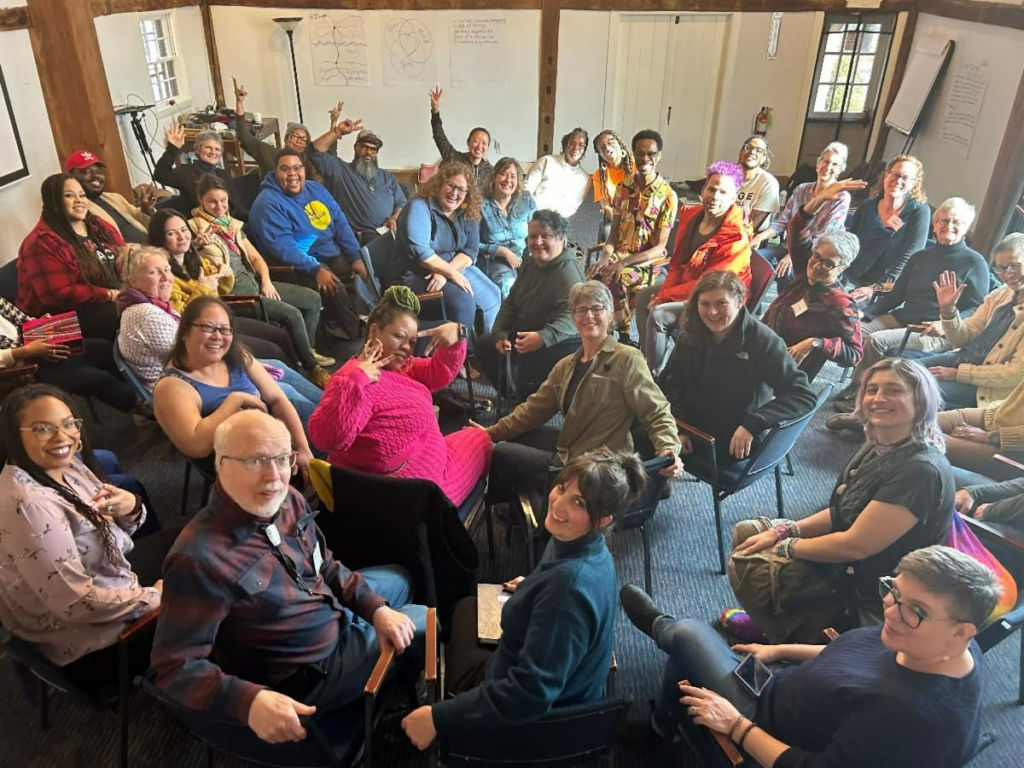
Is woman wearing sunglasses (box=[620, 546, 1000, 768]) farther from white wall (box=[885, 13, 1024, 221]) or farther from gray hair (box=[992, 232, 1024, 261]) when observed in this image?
white wall (box=[885, 13, 1024, 221])

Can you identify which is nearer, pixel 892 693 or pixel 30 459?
pixel 892 693

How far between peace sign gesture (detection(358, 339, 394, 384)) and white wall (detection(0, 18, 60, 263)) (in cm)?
373

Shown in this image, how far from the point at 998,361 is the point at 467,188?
8.90 ft

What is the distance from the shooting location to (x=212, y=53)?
301 inches

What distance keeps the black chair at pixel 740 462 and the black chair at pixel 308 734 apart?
1.38 meters

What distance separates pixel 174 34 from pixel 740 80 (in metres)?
6.05

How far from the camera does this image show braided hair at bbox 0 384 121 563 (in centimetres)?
176

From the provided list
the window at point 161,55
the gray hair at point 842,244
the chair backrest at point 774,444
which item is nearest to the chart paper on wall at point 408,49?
the window at point 161,55

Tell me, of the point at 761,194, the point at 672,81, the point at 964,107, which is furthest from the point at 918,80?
the point at 761,194

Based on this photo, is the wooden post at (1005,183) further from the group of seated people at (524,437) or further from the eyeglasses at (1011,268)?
the eyeglasses at (1011,268)

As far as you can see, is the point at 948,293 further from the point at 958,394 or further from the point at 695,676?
the point at 695,676

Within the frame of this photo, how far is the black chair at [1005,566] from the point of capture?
185 cm

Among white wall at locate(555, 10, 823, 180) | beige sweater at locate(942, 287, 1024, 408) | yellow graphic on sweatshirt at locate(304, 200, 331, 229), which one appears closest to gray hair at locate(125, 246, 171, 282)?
yellow graphic on sweatshirt at locate(304, 200, 331, 229)

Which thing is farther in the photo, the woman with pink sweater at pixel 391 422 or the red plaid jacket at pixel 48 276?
the red plaid jacket at pixel 48 276
